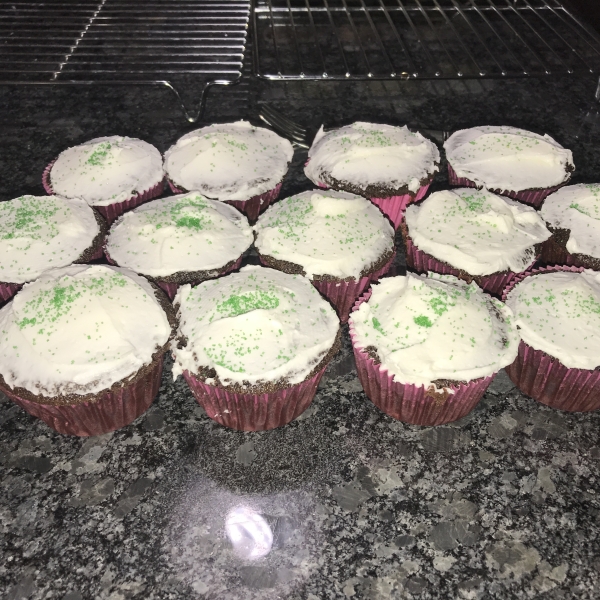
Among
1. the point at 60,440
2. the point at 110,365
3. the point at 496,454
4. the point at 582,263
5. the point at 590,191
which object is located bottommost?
the point at 60,440

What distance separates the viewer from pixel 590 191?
404 centimetres

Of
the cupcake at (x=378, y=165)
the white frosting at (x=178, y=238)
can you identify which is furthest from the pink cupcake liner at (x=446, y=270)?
the white frosting at (x=178, y=238)

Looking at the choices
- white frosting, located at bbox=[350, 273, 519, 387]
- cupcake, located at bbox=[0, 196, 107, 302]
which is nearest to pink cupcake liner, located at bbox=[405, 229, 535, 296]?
white frosting, located at bbox=[350, 273, 519, 387]

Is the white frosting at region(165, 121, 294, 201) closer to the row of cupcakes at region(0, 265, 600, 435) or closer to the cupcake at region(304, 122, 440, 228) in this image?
the cupcake at region(304, 122, 440, 228)

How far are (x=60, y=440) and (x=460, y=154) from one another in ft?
10.9

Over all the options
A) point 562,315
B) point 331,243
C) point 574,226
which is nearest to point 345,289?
point 331,243

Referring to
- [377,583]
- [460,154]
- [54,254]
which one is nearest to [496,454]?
[377,583]

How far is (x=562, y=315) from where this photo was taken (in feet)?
10.8

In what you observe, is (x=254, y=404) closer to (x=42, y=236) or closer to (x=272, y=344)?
(x=272, y=344)

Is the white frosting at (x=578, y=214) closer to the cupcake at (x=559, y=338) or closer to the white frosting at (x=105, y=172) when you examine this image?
the cupcake at (x=559, y=338)

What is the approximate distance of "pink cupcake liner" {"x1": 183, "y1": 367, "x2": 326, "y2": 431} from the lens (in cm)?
312

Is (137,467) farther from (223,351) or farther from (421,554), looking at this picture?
(421,554)

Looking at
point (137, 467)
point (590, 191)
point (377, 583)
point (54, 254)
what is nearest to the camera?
point (377, 583)

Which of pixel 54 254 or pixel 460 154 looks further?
pixel 460 154
